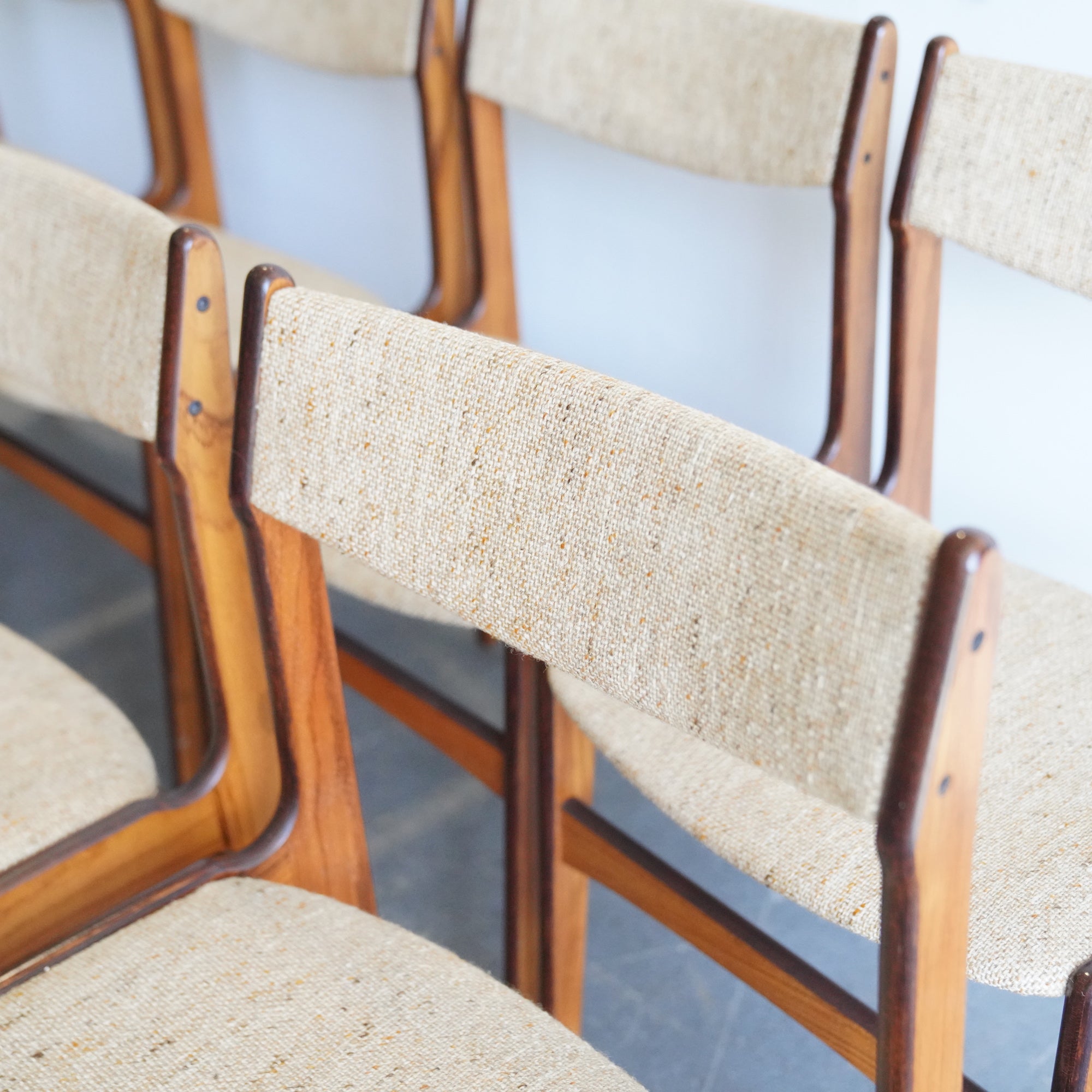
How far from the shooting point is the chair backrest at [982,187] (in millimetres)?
925

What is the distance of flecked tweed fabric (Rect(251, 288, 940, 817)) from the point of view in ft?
1.59

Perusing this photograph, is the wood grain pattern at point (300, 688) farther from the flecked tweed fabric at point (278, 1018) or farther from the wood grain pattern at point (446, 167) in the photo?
the wood grain pattern at point (446, 167)

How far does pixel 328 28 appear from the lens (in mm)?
1422

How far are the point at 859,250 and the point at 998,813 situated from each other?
50 centimetres

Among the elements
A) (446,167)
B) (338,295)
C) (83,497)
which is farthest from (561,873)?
(446,167)

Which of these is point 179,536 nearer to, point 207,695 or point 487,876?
point 207,695

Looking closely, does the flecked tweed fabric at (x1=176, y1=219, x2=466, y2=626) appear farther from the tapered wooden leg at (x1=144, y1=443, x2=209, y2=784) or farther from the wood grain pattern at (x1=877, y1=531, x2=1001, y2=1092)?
the wood grain pattern at (x1=877, y1=531, x2=1001, y2=1092)

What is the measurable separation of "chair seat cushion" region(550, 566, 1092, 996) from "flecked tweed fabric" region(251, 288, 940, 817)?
188mm

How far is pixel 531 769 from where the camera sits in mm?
1049

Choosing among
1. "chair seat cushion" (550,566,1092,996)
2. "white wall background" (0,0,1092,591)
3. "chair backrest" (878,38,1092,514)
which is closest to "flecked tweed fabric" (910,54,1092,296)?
"chair backrest" (878,38,1092,514)

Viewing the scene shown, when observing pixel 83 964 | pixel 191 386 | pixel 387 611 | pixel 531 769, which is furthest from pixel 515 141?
pixel 83 964

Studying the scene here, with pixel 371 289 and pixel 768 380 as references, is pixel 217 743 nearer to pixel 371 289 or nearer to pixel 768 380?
pixel 768 380

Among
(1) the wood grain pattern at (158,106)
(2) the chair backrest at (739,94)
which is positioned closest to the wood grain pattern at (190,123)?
(1) the wood grain pattern at (158,106)

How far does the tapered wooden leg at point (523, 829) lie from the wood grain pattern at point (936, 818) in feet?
1.48
